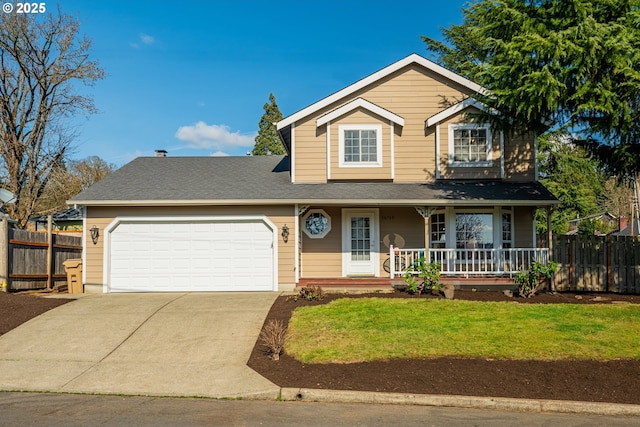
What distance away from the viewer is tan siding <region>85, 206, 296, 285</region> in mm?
15203

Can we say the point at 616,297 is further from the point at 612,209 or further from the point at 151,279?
the point at 612,209

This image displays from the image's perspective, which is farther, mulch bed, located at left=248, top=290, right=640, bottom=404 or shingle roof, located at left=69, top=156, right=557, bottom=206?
shingle roof, located at left=69, top=156, right=557, bottom=206

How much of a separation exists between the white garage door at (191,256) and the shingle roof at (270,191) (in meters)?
0.79

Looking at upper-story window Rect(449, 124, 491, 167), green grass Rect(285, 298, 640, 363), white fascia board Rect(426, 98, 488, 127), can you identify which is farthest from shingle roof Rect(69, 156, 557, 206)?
green grass Rect(285, 298, 640, 363)

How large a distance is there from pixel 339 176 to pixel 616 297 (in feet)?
28.0

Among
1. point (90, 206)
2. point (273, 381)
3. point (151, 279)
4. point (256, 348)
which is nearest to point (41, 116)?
point (90, 206)

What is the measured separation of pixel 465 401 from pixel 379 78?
467 inches

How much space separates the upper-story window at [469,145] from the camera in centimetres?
1636

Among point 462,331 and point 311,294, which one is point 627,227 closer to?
point 311,294

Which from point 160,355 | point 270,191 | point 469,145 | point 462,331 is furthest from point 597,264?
point 160,355

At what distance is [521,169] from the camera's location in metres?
16.5

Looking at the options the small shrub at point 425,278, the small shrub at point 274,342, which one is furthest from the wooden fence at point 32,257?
the small shrub at point 425,278

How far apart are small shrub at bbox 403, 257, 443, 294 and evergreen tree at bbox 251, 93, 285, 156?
2682cm

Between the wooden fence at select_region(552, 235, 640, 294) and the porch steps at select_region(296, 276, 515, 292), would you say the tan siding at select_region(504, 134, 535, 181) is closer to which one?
the wooden fence at select_region(552, 235, 640, 294)
